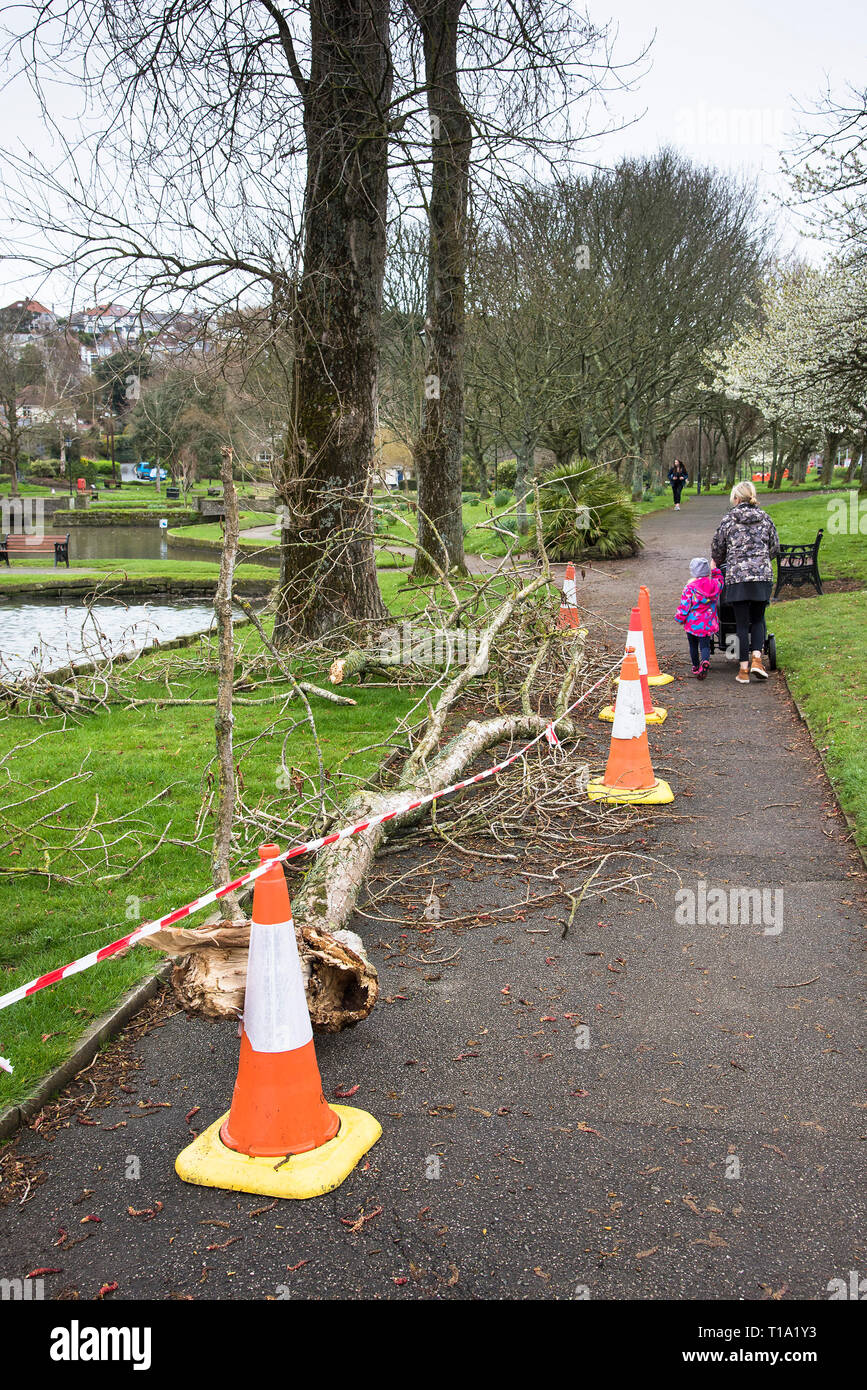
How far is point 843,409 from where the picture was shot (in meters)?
22.9

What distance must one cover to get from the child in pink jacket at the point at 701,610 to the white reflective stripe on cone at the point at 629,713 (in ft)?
11.6

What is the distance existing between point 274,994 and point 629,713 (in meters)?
4.01

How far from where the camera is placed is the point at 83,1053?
3.70 m

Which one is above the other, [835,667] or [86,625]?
[835,667]

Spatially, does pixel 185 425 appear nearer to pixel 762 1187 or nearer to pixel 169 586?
pixel 169 586

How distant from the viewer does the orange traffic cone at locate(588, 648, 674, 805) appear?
665 cm

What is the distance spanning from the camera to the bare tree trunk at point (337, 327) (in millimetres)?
10039

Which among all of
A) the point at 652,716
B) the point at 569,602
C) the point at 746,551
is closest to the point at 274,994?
the point at 652,716

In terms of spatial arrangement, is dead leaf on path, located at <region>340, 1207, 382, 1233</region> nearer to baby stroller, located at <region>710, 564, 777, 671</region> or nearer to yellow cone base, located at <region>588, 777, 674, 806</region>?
yellow cone base, located at <region>588, 777, 674, 806</region>

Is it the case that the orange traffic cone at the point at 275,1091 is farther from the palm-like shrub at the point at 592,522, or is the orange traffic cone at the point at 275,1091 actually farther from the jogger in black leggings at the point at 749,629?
the palm-like shrub at the point at 592,522

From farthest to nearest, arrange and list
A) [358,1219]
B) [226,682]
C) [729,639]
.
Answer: [729,639] < [226,682] < [358,1219]

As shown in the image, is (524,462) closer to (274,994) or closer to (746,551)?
(746,551)

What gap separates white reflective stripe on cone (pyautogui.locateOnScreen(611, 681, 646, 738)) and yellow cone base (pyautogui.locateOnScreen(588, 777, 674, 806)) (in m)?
0.38

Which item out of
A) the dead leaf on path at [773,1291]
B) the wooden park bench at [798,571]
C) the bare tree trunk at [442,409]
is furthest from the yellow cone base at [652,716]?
the wooden park bench at [798,571]
